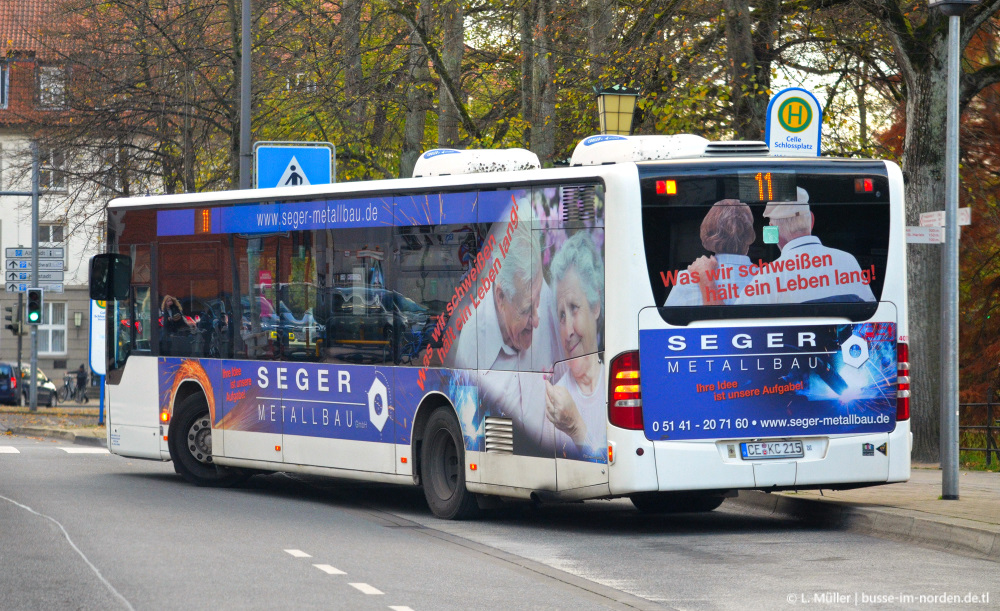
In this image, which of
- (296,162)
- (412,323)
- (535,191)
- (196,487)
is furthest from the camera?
(296,162)

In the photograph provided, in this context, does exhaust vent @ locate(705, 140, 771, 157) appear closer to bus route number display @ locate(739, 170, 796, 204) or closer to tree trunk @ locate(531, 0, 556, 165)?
bus route number display @ locate(739, 170, 796, 204)

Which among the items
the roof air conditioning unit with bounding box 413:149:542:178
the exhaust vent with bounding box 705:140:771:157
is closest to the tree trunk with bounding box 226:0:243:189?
the roof air conditioning unit with bounding box 413:149:542:178

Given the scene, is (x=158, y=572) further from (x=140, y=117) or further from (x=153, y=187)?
(x=153, y=187)

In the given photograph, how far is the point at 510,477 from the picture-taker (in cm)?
Result: 1204

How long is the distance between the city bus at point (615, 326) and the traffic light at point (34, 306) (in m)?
25.6

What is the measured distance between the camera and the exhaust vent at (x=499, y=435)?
12070mm

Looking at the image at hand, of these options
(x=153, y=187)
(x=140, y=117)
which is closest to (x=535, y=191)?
(x=140, y=117)

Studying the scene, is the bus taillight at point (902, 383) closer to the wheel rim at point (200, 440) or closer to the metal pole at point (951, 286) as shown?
the metal pole at point (951, 286)

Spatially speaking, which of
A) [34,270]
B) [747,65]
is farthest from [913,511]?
[34,270]

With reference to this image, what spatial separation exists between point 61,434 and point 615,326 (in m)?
20.7

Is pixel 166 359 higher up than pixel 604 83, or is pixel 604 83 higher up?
pixel 604 83

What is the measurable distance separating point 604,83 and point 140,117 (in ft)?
39.4

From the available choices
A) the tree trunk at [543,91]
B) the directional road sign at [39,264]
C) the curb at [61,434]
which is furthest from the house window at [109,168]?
the tree trunk at [543,91]

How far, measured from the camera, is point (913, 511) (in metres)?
11.8
